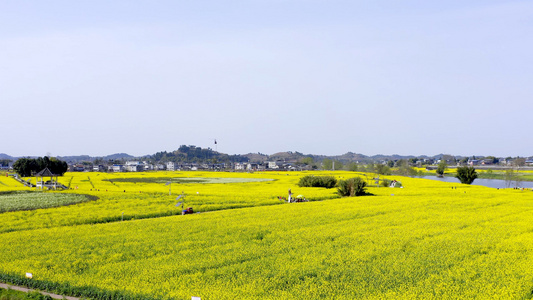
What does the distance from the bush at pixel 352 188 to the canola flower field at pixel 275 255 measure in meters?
19.7

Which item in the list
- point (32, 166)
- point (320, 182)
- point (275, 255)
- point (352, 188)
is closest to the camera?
point (275, 255)

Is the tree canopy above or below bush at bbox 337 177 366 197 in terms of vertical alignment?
above

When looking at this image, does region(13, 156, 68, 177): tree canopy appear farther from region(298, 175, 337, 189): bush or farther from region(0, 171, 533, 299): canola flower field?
region(0, 171, 533, 299): canola flower field

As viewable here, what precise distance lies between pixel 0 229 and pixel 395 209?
3010 cm

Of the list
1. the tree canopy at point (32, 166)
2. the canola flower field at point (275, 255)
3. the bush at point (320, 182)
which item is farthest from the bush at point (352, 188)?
the tree canopy at point (32, 166)

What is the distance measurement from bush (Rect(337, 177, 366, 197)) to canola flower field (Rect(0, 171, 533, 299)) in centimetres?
1966

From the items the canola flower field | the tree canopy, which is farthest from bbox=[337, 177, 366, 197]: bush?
the tree canopy

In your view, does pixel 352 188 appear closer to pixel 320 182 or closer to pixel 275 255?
pixel 320 182

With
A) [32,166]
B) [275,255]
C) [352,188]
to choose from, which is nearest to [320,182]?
[352,188]

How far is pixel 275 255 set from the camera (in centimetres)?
2000

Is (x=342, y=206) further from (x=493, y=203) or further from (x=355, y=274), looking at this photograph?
(x=355, y=274)

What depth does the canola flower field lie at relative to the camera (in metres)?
14.9

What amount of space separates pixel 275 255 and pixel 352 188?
37.0m

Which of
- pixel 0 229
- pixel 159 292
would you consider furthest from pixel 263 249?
pixel 0 229
